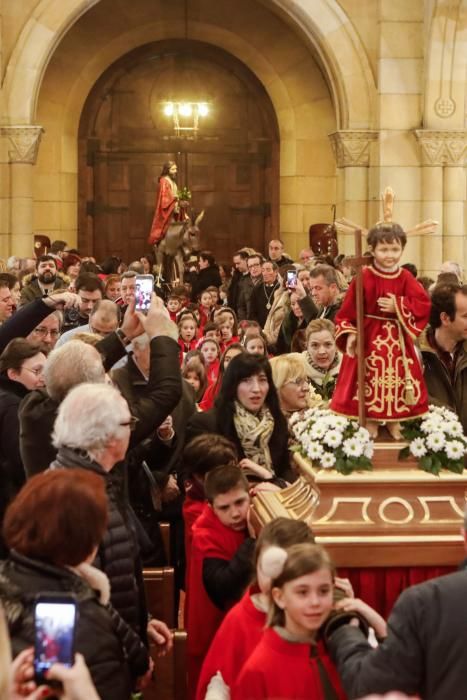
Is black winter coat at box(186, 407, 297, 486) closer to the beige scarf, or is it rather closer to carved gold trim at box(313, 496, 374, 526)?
the beige scarf

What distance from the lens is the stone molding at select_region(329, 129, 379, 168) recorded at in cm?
1630

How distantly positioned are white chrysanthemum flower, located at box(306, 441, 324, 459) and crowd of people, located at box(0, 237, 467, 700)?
25cm

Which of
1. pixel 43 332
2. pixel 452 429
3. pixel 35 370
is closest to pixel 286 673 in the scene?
pixel 452 429

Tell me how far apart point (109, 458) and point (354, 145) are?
522 inches

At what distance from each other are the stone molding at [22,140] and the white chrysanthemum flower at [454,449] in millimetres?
12124

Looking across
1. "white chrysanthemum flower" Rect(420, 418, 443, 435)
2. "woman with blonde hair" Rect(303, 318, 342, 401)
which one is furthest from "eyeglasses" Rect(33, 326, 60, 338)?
"white chrysanthemum flower" Rect(420, 418, 443, 435)

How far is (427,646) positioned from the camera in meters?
2.81

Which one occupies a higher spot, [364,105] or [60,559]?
[364,105]

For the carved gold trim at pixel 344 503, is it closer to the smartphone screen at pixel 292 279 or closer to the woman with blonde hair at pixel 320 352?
the woman with blonde hair at pixel 320 352

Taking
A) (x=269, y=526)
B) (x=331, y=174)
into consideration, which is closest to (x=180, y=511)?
(x=269, y=526)

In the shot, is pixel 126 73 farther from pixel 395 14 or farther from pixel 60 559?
pixel 60 559

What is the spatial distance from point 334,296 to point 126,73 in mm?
12185

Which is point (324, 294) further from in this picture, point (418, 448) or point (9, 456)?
point (9, 456)

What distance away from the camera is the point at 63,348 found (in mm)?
4293
